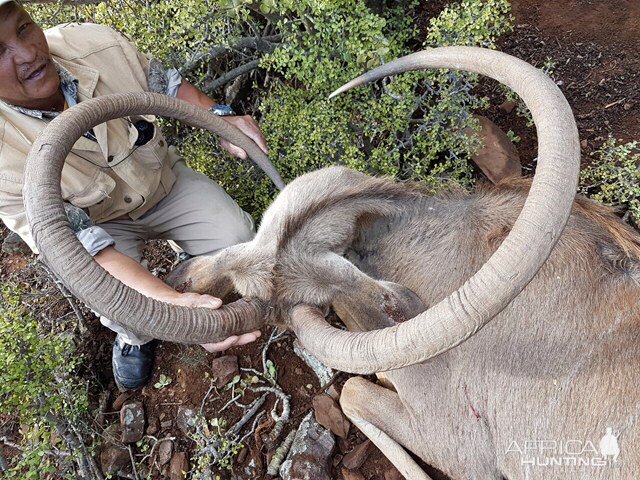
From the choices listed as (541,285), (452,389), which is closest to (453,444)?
(452,389)

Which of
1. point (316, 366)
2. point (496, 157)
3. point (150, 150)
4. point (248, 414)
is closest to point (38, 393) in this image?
point (248, 414)

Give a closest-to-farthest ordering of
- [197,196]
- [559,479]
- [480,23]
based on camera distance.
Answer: [559,479]
[480,23]
[197,196]

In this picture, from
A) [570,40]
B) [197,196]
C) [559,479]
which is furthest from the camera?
[570,40]

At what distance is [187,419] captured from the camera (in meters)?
4.62

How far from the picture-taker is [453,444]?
3646 mm

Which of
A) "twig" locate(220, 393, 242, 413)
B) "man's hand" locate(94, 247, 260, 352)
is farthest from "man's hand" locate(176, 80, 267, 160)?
"twig" locate(220, 393, 242, 413)

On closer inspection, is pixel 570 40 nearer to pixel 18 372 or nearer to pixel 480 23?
pixel 480 23

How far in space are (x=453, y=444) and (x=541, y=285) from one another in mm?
1308

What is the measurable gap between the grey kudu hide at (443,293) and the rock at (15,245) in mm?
3178

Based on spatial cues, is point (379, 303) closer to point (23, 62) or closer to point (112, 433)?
point (23, 62)

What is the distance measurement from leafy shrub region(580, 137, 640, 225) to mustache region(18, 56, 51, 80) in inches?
183

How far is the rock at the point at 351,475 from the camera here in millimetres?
4240

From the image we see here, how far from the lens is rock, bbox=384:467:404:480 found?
168 inches

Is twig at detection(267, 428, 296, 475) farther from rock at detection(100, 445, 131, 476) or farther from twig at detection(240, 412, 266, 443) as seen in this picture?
rock at detection(100, 445, 131, 476)
